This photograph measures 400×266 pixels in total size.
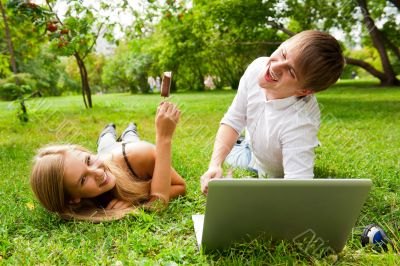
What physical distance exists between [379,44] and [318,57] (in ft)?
50.7

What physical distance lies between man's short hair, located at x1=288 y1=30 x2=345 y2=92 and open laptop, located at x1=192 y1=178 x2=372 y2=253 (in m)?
0.64

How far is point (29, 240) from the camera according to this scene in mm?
2057

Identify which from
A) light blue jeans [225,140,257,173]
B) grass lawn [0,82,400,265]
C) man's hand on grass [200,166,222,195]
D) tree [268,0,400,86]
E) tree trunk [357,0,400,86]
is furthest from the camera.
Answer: tree trunk [357,0,400,86]

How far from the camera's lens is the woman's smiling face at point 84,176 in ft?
6.96

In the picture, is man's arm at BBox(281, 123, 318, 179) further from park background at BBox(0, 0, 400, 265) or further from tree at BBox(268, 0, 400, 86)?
tree at BBox(268, 0, 400, 86)

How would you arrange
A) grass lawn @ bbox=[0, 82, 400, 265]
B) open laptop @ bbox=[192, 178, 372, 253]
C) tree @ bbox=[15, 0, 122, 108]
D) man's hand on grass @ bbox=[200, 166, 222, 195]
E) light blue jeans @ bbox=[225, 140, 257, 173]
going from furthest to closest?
tree @ bbox=[15, 0, 122, 108] < light blue jeans @ bbox=[225, 140, 257, 173] < man's hand on grass @ bbox=[200, 166, 222, 195] < grass lawn @ bbox=[0, 82, 400, 265] < open laptop @ bbox=[192, 178, 372, 253]

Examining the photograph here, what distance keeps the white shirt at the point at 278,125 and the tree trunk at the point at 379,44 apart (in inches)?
507

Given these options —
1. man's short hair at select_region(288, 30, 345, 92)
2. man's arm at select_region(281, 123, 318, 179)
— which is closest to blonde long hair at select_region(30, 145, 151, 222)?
man's arm at select_region(281, 123, 318, 179)

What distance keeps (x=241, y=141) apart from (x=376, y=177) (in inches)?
47.7

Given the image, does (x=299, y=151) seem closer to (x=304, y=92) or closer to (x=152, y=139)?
(x=304, y=92)

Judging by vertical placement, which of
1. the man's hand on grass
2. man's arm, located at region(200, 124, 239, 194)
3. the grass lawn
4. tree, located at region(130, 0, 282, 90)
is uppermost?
tree, located at region(130, 0, 282, 90)

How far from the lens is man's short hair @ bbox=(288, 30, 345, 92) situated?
6.06ft

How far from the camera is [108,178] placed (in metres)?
2.31

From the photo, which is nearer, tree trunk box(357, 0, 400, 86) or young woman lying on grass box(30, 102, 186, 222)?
young woman lying on grass box(30, 102, 186, 222)
